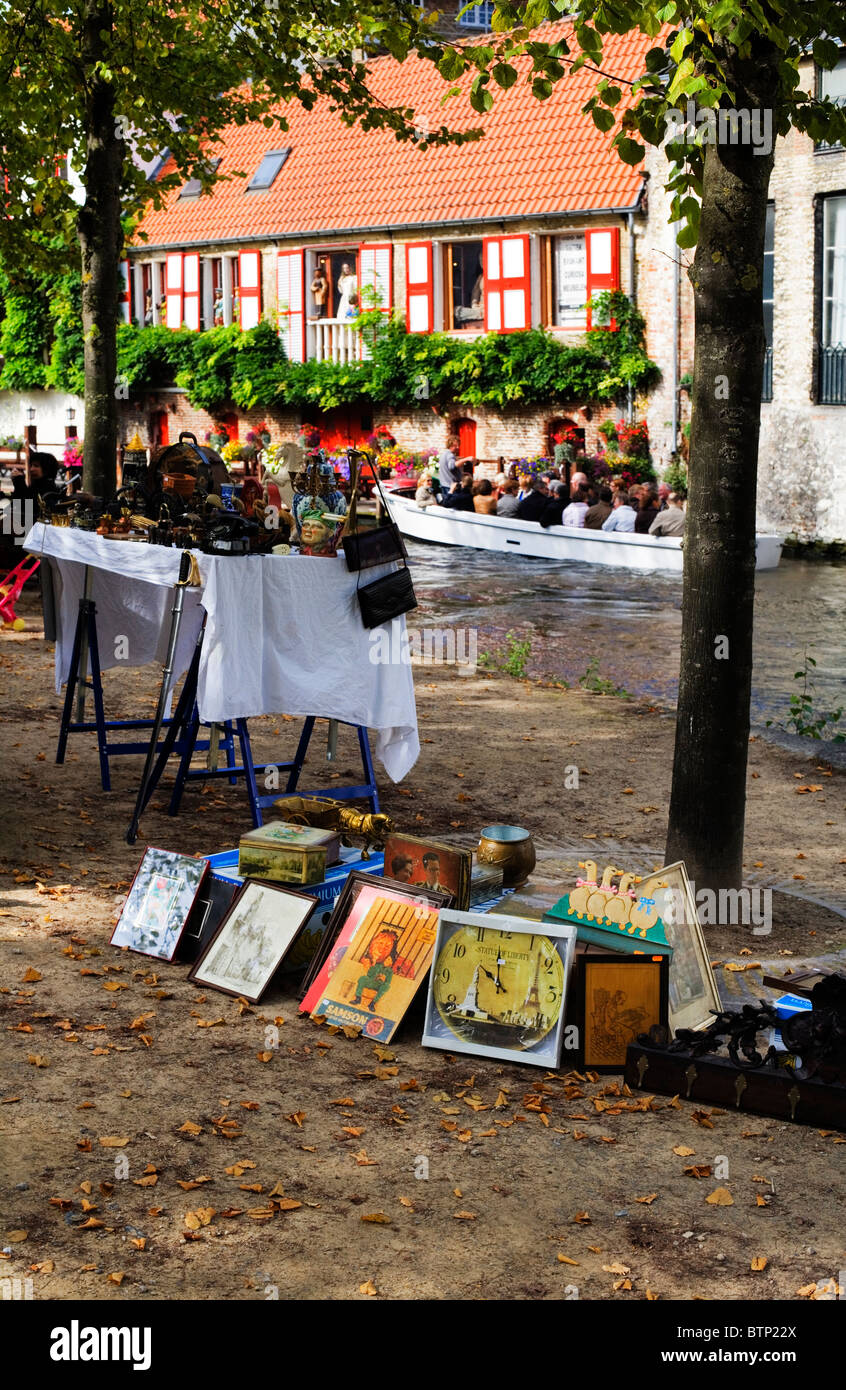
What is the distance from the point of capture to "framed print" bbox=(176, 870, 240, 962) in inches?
257

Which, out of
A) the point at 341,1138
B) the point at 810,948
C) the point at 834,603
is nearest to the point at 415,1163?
the point at 341,1138

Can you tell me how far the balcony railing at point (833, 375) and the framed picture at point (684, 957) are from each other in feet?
68.4

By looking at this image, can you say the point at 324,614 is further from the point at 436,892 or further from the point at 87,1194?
the point at 87,1194

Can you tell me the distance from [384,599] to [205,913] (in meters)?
2.15

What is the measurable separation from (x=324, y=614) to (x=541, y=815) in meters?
1.80

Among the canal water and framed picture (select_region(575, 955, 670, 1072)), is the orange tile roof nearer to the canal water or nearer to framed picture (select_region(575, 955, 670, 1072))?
the canal water

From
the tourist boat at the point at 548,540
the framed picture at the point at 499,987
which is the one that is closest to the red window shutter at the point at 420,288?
the tourist boat at the point at 548,540

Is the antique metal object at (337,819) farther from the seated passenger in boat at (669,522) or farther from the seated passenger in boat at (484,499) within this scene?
the seated passenger in boat at (484,499)

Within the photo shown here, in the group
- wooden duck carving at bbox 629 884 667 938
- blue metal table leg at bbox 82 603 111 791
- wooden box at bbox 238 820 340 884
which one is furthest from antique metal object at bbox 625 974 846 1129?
blue metal table leg at bbox 82 603 111 791

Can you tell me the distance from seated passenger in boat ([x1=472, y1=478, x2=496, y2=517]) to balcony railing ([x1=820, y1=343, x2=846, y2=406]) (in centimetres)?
576

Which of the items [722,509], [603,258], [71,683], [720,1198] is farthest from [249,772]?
[603,258]

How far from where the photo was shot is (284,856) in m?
6.40

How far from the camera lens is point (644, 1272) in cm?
412

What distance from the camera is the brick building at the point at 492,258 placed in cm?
2580
